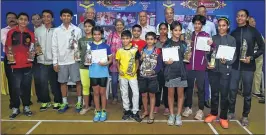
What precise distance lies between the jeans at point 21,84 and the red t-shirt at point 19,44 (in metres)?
0.10

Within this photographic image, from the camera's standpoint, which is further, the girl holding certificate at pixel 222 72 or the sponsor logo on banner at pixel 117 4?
the sponsor logo on banner at pixel 117 4

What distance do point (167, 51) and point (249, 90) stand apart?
4.40 ft

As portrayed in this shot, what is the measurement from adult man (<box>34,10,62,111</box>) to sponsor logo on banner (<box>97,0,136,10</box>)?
203cm

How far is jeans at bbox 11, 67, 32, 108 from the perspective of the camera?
4.81 metres

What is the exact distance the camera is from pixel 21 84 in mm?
4938

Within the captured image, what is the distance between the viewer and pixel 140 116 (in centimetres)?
488

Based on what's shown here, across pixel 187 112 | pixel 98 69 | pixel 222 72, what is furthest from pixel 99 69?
pixel 222 72

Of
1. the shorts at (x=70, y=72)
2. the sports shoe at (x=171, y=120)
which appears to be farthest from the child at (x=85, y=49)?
the sports shoe at (x=171, y=120)

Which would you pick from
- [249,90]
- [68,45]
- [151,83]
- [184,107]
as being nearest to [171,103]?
[151,83]

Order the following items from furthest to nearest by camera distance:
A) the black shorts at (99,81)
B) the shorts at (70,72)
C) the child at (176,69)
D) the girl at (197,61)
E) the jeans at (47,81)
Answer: the jeans at (47,81) → the shorts at (70,72) → the black shorts at (99,81) → the girl at (197,61) → the child at (176,69)

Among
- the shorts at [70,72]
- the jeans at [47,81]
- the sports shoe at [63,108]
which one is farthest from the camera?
the jeans at [47,81]

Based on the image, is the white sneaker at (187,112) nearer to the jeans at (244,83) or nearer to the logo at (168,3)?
the jeans at (244,83)

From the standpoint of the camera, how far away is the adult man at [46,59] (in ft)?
17.2

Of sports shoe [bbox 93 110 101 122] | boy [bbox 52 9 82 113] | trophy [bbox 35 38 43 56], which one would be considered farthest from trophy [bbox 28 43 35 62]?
sports shoe [bbox 93 110 101 122]
